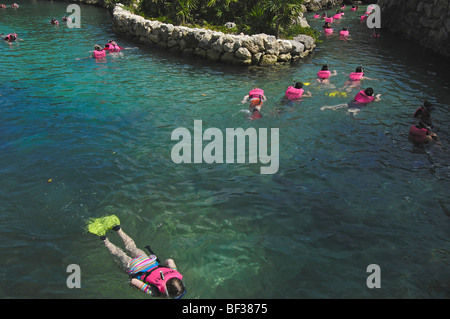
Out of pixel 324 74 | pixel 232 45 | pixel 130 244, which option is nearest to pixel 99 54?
pixel 232 45

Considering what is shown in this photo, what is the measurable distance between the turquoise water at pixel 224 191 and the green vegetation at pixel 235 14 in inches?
241

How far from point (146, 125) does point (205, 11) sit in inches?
628

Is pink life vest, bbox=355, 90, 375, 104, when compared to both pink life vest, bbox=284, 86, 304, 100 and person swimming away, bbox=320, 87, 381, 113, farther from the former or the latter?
pink life vest, bbox=284, 86, 304, 100

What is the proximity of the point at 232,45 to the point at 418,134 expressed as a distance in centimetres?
1207

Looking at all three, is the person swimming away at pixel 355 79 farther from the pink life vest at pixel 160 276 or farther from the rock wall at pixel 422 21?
the pink life vest at pixel 160 276

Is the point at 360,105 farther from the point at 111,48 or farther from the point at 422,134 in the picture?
the point at 111,48

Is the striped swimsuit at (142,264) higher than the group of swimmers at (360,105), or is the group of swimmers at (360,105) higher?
the group of swimmers at (360,105)

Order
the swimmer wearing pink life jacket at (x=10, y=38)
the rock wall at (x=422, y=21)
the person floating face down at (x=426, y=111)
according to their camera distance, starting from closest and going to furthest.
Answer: the person floating face down at (x=426, y=111), the rock wall at (x=422, y=21), the swimmer wearing pink life jacket at (x=10, y=38)

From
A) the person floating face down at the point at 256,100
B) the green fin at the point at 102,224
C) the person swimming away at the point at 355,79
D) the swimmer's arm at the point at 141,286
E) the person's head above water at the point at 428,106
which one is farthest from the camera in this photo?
the person swimming away at the point at 355,79

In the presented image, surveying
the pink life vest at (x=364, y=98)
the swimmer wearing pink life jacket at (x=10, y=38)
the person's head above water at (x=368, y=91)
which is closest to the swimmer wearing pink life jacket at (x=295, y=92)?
the pink life vest at (x=364, y=98)

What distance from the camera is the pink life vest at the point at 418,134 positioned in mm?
10922

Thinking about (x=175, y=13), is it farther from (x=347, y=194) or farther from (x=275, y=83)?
(x=347, y=194)

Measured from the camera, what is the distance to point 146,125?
12.6m
